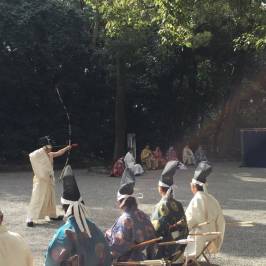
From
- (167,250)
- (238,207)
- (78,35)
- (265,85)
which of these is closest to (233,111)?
(265,85)

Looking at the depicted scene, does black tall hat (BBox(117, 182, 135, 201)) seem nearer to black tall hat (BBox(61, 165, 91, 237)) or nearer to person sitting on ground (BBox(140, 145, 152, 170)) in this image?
black tall hat (BBox(61, 165, 91, 237))

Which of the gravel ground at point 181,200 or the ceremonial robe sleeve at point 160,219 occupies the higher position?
the ceremonial robe sleeve at point 160,219

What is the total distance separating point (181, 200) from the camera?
12.7 m

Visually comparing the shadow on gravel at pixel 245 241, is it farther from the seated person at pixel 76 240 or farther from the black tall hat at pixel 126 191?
the seated person at pixel 76 240

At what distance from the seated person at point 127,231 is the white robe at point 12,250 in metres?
1.21

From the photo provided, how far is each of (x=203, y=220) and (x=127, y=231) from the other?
1.72 m

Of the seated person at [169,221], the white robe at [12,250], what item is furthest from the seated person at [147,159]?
the white robe at [12,250]

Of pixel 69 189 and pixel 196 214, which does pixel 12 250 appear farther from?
pixel 196 214

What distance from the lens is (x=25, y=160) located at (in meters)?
23.6

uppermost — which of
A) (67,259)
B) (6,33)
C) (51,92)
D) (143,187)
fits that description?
(6,33)

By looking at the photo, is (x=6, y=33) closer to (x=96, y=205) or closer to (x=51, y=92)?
(x=51, y=92)

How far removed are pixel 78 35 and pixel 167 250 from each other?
17.7m

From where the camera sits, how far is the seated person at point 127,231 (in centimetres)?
536

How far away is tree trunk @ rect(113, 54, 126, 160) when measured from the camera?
889 inches
